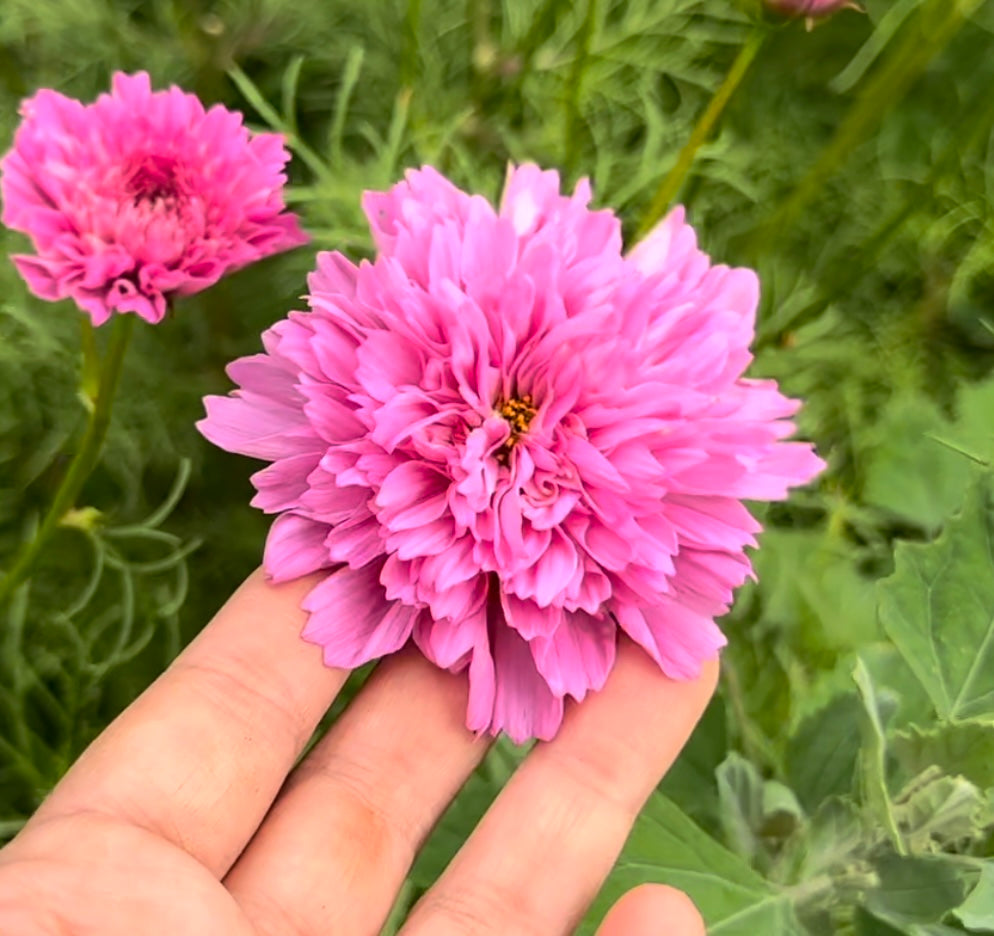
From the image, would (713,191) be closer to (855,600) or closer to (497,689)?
(855,600)

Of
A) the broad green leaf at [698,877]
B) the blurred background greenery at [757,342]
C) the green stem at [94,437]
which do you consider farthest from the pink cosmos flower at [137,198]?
the broad green leaf at [698,877]

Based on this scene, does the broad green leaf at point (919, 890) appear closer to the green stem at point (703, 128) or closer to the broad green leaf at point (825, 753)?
the broad green leaf at point (825, 753)

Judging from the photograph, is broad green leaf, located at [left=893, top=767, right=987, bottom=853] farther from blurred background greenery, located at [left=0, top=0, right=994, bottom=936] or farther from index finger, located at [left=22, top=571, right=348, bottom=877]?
index finger, located at [left=22, top=571, right=348, bottom=877]

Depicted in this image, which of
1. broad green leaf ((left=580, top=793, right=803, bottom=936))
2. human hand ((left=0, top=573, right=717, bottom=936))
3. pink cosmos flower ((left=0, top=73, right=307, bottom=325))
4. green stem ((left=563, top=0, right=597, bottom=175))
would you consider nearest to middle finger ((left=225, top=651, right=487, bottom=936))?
human hand ((left=0, top=573, right=717, bottom=936))

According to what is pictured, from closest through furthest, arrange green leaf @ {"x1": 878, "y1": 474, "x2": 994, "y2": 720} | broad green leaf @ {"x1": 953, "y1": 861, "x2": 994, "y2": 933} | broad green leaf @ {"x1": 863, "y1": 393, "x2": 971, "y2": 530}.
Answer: broad green leaf @ {"x1": 953, "y1": 861, "x2": 994, "y2": 933}, green leaf @ {"x1": 878, "y1": 474, "x2": 994, "y2": 720}, broad green leaf @ {"x1": 863, "y1": 393, "x2": 971, "y2": 530}

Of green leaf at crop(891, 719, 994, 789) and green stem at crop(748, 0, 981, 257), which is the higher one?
green stem at crop(748, 0, 981, 257)

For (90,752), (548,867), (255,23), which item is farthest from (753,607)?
(255,23)

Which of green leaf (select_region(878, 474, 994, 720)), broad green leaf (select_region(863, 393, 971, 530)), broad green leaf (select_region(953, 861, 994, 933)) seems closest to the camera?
broad green leaf (select_region(953, 861, 994, 933))

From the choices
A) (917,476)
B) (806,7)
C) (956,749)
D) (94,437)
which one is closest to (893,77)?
(806,7)
